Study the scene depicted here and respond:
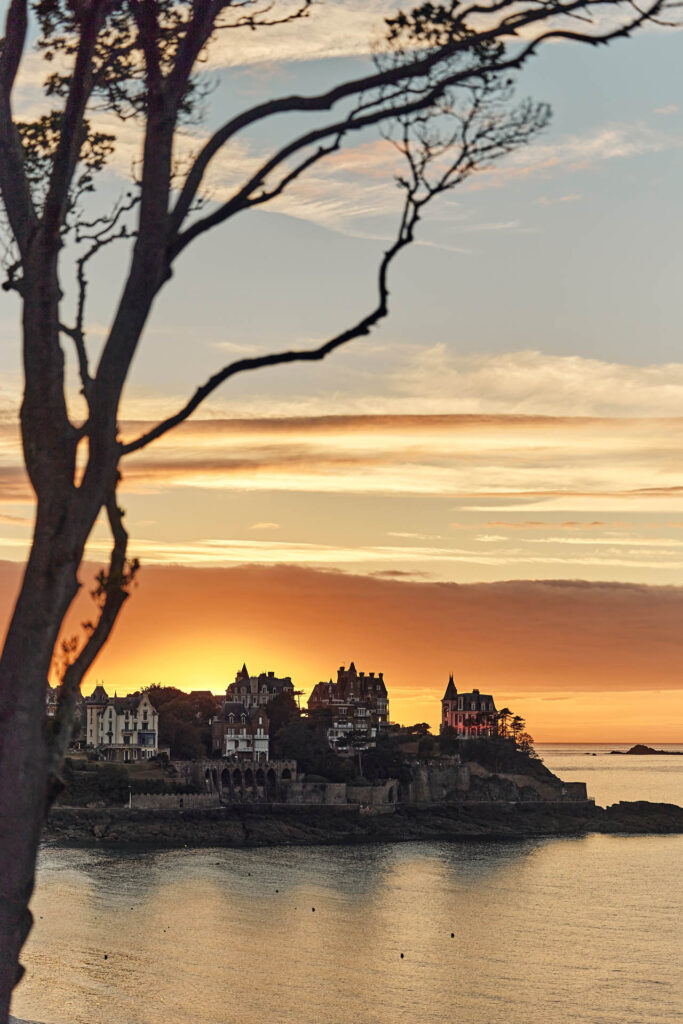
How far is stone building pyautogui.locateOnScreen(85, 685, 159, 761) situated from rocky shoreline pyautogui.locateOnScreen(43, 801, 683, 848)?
13.3 meters

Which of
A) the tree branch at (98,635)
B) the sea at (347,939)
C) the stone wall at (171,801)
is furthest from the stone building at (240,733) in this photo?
the tree branch at (98,635)

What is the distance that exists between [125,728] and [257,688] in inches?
1145

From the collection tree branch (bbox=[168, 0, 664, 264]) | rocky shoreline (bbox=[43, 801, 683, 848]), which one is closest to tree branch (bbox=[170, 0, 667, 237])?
tree branch (bbox=[168, 0, 664, 264])

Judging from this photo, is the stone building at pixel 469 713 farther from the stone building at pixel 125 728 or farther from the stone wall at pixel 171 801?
the stone wall at pixel 171 801

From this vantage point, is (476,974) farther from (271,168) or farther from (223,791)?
(223,791)

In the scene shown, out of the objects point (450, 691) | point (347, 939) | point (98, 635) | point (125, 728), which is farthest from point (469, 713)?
point (98, 635)

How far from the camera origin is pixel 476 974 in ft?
150

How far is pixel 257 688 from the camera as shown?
429 feet

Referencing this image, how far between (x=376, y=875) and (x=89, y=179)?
66674 millimetres

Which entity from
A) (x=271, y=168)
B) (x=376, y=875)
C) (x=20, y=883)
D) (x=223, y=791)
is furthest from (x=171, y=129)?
(x=223, y=791)

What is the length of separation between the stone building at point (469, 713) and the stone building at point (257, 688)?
23.8 metres

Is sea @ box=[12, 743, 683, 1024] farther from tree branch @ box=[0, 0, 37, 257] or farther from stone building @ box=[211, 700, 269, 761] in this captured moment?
tree branch @ box=[0, 0, 37, 257]

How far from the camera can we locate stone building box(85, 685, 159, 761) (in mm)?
101562

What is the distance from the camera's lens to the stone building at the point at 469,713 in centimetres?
14938
